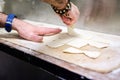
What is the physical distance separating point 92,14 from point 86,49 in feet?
1.05

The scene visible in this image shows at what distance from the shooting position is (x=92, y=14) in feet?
3.79

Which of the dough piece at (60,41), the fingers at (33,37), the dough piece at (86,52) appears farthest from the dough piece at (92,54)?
the fingers at (33,37)

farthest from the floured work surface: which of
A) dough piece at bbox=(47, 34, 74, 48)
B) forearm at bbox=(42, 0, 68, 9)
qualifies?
forearm at bbox=(42, 0, 68, 9)

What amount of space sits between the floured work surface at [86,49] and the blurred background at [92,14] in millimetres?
59

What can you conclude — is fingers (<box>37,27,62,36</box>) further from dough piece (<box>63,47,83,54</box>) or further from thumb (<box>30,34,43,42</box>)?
dough piece (<box>63,47,83,54</box>)

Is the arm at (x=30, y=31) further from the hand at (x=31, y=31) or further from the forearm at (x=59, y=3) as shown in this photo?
the forearm at (x=59, y=3)

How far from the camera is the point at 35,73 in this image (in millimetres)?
828

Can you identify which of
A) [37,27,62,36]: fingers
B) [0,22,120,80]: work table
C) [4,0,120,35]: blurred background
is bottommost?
[0,22,120,80]: work table

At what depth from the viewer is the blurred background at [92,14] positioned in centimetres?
108

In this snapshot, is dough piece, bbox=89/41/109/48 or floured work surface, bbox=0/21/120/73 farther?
dough piece, bbox=89/41/109/48

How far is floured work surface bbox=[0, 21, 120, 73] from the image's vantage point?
752 mm

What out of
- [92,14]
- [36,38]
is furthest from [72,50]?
[92,14]

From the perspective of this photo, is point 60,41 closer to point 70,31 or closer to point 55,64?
point 70,31

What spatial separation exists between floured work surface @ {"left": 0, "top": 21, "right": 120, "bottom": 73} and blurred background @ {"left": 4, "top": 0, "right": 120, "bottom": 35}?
0.06 m
